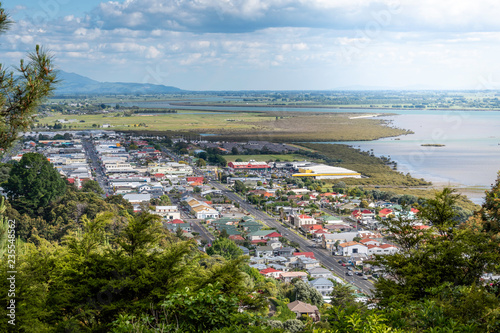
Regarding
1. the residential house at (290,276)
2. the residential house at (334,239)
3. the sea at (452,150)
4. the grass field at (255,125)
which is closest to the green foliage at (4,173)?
the residential house at (290,276)

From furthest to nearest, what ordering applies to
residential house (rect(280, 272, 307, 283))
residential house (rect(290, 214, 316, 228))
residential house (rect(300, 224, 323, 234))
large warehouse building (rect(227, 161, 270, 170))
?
large warehouse building (rect(227, 161, 270, 170)) → residential house (rect(290, 214, 316, 228)) → residential house (rect(300, 224, 323, 234)) → residential house (rect(280, 272, 307, 283))

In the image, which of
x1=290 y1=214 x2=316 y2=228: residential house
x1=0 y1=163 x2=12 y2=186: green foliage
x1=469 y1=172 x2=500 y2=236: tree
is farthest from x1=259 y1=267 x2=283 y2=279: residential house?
x1=0 y1=163 x2=12 y2=186: green foliage

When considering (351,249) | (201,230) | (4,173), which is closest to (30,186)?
(4,173)

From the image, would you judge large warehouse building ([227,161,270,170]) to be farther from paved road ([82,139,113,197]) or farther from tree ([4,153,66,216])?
tree ([4,153,66,216])

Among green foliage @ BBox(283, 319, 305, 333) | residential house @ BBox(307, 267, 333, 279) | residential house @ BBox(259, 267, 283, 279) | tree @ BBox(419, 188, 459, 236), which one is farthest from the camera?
residential house @ BBox(259, 267, 283, 279)

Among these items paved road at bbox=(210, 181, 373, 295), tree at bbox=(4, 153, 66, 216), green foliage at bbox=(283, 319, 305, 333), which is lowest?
paved road at bbox=(210, 181, 373, 295)

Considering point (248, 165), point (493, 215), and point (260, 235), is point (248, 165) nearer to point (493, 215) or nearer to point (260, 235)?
point (260, 235)
